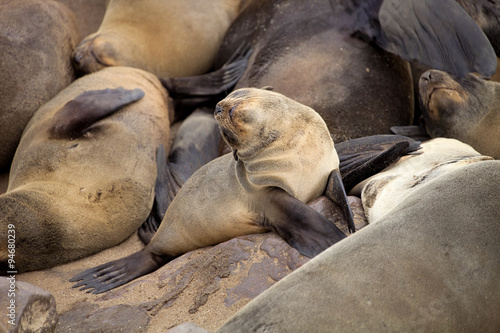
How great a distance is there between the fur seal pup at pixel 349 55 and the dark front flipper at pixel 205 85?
109mm

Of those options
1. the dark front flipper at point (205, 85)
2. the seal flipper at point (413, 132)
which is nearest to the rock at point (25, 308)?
the seal flipper at point (413, 132)

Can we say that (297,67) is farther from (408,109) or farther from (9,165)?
(9,165)

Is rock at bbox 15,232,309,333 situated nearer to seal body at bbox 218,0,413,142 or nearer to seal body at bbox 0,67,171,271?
seal body at bbox 0,67,171,271

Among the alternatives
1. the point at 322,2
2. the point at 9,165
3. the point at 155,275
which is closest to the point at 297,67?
the point at 322,2

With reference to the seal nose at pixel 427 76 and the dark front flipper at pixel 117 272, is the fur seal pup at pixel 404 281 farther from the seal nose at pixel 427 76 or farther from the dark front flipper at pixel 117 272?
the seal nose at pixel 427 76

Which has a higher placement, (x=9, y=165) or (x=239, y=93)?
(x=239, y=93)

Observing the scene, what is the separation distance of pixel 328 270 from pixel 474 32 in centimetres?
222

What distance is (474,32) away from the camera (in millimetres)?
3615

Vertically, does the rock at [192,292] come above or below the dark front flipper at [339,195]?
below

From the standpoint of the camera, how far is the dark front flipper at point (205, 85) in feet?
14.8

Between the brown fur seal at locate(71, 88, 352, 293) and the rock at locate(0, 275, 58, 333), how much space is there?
865 mm

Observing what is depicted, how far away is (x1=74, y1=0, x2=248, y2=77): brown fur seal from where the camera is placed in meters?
4.79

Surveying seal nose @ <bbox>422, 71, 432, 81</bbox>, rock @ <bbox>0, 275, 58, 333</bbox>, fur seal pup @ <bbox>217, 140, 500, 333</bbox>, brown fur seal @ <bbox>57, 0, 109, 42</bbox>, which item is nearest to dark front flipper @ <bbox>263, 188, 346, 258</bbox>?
fur seal pup @ <bbox>217, 140, 500, 333</bbox>

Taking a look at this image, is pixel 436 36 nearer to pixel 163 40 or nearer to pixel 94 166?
pixel 163 40
